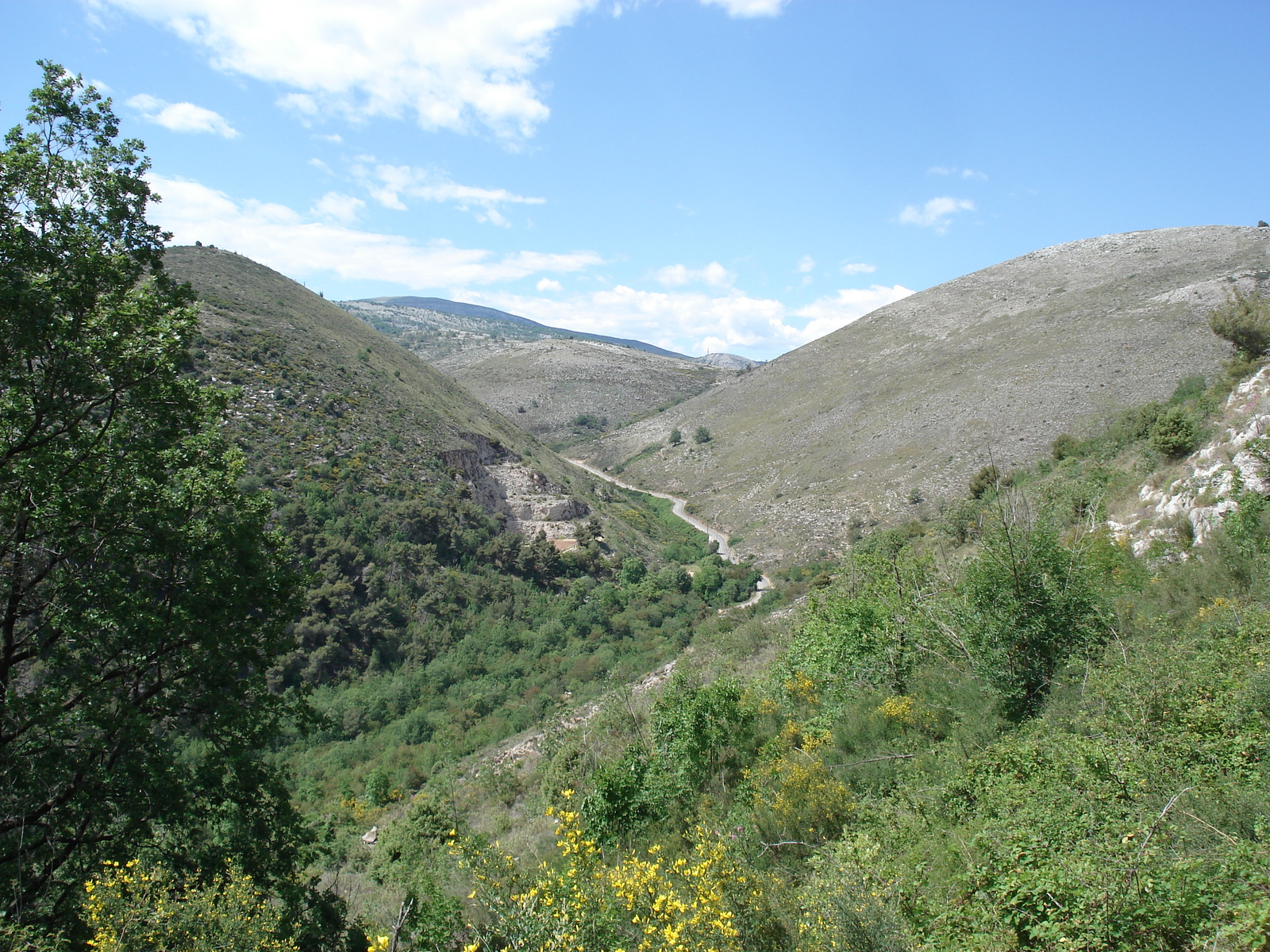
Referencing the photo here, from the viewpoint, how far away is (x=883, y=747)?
8891mm

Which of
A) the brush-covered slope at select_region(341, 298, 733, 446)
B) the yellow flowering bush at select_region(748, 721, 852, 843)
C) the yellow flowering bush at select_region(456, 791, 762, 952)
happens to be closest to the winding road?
the brush-covered slope at select_region(341, 298, 733, 446)

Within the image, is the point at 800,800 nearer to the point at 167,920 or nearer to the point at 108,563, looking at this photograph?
the point at 167,920

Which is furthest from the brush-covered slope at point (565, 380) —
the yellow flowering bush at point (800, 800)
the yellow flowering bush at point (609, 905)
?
the yellow flowering bush at point (609, 905)

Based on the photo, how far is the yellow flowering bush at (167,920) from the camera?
14.7ft

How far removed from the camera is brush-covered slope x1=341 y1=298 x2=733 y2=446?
3489 inches

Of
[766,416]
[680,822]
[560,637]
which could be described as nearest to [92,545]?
[680,822]

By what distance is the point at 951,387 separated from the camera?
48.7 meters

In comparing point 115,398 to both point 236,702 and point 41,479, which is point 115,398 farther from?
point 236,702

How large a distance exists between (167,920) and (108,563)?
4.48 m

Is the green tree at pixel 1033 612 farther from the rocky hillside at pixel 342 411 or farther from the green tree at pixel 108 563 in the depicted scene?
the rocky hillside at pixel 342 411

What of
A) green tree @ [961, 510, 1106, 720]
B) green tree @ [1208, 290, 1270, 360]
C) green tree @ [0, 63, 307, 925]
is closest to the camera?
green tree @ [0, 63, 307, 925]

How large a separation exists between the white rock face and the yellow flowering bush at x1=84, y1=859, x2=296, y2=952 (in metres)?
14.7

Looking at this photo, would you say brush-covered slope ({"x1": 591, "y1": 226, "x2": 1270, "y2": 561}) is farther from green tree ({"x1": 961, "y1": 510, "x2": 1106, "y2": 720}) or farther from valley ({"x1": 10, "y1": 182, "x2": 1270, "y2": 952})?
green tree ({"x1": 961, "y1": 510, "x2": 1106, "y2": 720})

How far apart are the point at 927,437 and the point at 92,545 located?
4570cm
